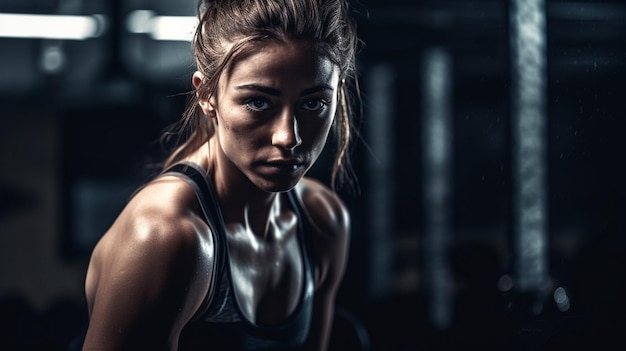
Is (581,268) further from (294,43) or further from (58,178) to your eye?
(58,178)

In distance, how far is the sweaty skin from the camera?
664mm

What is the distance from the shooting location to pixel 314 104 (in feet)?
2.37

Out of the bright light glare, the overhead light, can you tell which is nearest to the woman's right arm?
the overhead light

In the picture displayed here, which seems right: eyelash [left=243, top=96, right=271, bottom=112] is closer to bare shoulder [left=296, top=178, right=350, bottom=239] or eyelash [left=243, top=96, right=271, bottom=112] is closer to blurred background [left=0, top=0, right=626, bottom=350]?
blurred background [left=0, top=0, right=626, bottom=350]

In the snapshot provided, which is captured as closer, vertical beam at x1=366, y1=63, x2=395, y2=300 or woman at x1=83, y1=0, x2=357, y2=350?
woman at x1=83, y1=0, x2=357, y2=350

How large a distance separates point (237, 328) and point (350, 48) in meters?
0.35

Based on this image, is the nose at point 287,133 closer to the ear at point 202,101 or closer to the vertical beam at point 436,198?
the ear at point 202,101

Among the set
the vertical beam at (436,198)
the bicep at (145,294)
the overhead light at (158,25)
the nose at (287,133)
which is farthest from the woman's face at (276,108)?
the vertical beam at (436,198)

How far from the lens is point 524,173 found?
1044 millimetres

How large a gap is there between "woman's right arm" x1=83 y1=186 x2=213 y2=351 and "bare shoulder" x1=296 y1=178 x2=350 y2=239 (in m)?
0.29

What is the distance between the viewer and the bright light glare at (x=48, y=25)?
237 cm

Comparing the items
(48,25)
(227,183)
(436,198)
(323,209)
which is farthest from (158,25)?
(227,183)

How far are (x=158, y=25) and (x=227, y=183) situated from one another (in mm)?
1601

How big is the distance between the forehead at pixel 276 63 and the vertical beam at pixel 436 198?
76.3 inches
